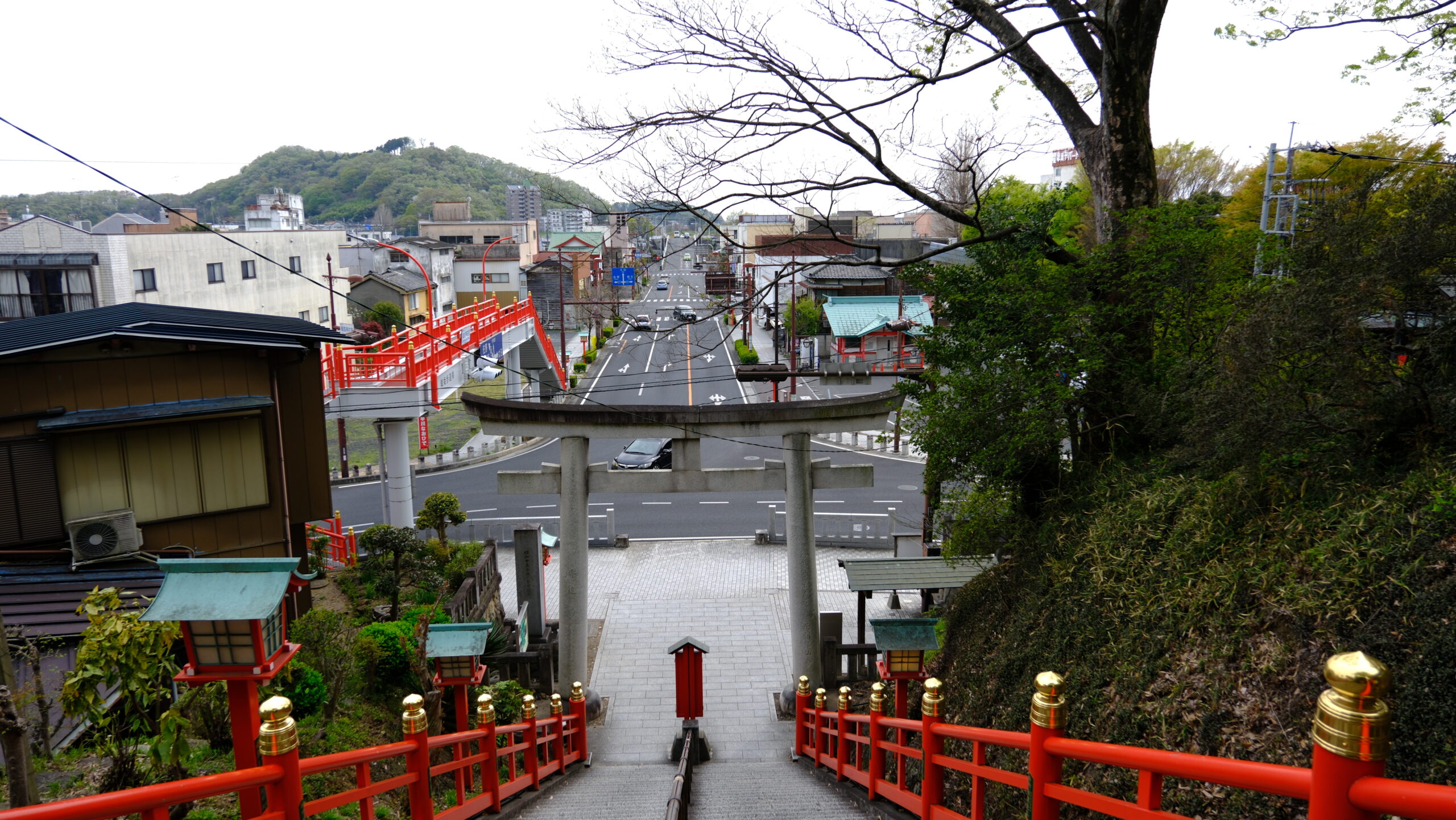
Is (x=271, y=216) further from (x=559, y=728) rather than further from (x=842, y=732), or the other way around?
(x=842, y=732)

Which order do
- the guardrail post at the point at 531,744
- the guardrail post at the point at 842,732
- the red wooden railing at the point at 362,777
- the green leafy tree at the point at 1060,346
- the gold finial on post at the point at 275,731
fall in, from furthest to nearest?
1. the green leafy tree at the point at 1060,346
2. the guardrail post at the point at 842,732
3. the guardrail post at the point at 531,744
4. the gold finial on post at the point at 275,731
5. the red wooden railing at the point at 362,777

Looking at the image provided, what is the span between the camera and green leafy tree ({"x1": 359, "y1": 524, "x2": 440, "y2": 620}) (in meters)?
14.7

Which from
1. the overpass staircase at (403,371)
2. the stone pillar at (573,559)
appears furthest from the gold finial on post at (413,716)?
the overpass staircase at (403,371)

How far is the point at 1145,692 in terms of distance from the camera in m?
A: 5.89

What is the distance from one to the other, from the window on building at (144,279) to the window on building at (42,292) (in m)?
1.60

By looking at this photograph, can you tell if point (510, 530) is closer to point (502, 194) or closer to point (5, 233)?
point (5, 233)

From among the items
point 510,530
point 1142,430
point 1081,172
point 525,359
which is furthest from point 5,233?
point 1081,172

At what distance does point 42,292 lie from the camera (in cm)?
2564

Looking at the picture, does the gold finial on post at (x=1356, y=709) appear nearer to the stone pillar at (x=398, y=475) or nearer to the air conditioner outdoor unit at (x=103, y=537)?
the air conditioner outdoor unit at (x=103, y=537)

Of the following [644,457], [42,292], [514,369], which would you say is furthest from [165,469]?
[42,292]

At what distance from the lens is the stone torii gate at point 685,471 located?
1284cm

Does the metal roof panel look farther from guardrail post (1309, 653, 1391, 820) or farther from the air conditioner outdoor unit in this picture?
guardrail post (1309, 653, 1391, 820)

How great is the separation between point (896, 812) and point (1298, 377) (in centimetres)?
463

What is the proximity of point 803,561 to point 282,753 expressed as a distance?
1057 centimetres
